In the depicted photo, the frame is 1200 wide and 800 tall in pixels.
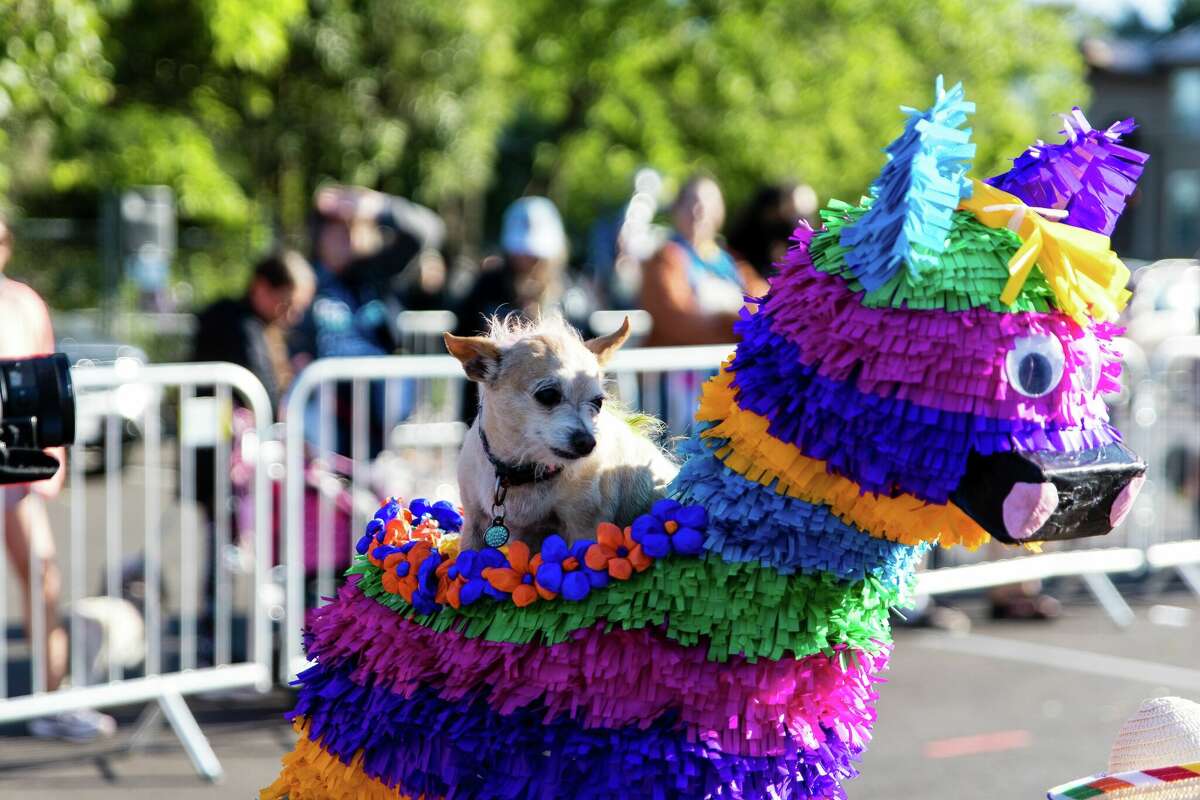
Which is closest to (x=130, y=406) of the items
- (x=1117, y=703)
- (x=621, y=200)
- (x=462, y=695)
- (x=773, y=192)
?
(x=773, y=192)

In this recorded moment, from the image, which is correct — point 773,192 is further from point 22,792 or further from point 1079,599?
point 22,792

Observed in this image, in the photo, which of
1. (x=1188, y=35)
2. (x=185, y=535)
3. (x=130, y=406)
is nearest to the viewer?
(x=185, y=535)

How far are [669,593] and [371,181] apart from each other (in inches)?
619

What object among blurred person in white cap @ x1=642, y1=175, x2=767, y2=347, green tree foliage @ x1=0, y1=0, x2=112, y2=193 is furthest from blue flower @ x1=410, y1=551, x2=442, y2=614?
green tree foliage @ x1=0, y1=0, x2=112, y2=193

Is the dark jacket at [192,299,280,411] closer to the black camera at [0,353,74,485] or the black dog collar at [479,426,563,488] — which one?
the black camera at [0,353,74,485]

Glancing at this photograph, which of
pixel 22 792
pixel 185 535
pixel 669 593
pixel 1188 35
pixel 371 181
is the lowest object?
pixel 22 792

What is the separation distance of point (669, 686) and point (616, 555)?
0.25m

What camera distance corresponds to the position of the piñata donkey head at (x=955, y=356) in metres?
2.18

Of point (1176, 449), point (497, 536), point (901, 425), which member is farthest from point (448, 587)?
point (1176, 449)

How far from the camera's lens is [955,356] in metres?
2.21

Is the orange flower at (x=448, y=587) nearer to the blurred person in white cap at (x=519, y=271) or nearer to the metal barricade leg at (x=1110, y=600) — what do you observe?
the blurred person in white cap at (x=519, y=271)

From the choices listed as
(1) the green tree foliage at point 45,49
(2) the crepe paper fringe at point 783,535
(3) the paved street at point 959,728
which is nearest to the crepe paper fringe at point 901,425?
(2) the crepe paper fringe at point 783,535

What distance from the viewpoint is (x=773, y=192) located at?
6.73 meters

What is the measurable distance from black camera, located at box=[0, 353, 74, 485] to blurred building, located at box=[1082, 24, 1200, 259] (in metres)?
43.9
